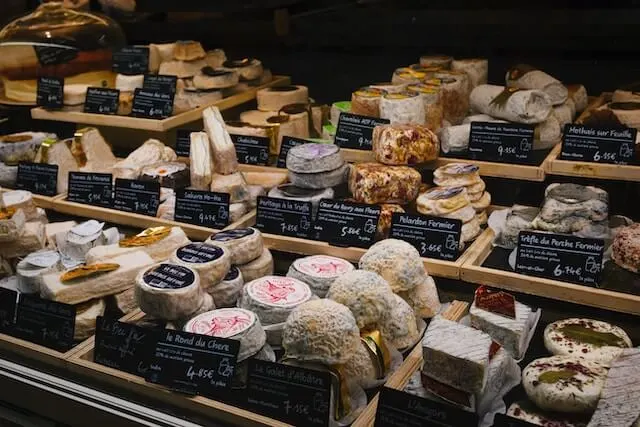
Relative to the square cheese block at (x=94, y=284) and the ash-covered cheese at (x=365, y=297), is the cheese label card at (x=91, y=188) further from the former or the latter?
the ash-covered cheese at (x=365, y=297)

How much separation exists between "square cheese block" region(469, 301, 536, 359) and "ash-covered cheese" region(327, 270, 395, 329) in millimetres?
219

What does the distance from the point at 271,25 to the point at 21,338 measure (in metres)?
1.93

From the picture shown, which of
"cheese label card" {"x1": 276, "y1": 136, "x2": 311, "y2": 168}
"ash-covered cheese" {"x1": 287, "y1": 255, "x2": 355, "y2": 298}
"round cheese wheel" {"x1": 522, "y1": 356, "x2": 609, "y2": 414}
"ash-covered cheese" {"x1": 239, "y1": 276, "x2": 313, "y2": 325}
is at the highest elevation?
"cheese label card" {"x1": 276, "y1": 136, "x2": 311, "y2": 168}

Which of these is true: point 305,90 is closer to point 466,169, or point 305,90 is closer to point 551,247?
point 466,169

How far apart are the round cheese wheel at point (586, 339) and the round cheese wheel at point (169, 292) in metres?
0.89

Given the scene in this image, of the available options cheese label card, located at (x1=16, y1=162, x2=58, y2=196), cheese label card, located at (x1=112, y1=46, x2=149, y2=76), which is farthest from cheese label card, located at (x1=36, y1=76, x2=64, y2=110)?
cheese label card, located at (x1=16, y1=162, x2=58, y2=196)

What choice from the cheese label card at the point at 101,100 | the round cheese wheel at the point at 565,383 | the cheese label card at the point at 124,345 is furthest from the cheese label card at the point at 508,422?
the cheese label card at the point at 101,100

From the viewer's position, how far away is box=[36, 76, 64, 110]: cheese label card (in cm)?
324

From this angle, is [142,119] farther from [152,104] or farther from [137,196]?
[137,196]

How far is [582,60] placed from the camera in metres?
2.79

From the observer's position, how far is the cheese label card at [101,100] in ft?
A: 10.4

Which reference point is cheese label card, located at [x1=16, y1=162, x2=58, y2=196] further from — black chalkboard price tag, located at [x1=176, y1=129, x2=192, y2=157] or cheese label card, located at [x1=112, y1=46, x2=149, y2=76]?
cheese label card, located at [x1=112, y1=46, x2=149, y2=76]

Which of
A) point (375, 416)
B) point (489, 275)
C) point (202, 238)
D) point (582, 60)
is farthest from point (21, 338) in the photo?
point (582, 60)

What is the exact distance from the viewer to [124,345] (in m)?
1.81
